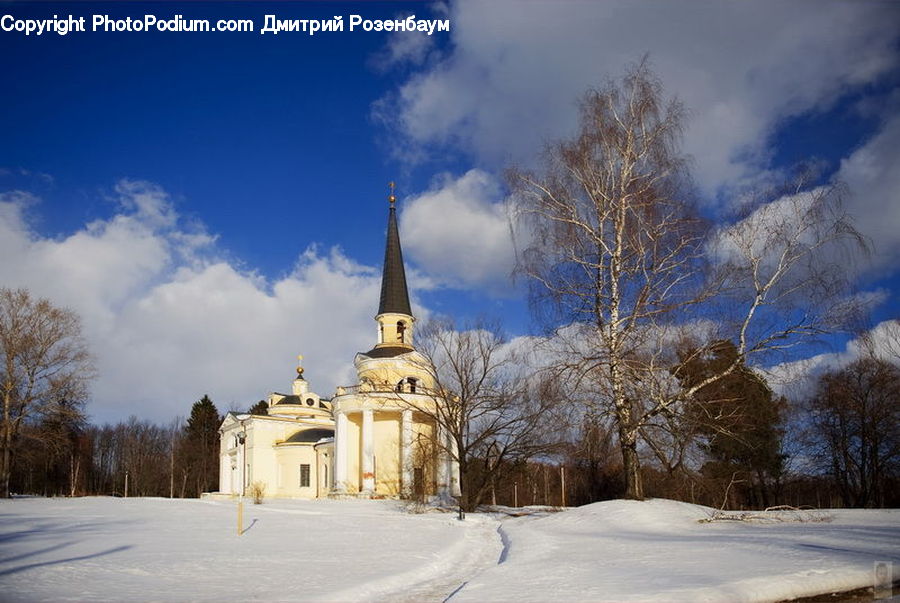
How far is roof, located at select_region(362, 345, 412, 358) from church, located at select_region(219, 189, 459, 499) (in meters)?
0.07

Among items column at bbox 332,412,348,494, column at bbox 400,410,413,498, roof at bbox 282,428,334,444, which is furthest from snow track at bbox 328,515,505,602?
roof at bbox 282,428,334,444

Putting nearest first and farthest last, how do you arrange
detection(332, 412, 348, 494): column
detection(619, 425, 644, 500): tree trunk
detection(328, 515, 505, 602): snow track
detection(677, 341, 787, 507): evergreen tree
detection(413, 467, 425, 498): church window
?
detection(328, 515, 505, 602): snow track → detection(677, 341, 787, 507): evergreen tree → detection(619, 425, 644, 500): tree trunk → detection(413, 467, 425, 498): church window → detection(332, 412, 348, 494): column

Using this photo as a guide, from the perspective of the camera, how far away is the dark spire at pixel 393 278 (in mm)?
46219

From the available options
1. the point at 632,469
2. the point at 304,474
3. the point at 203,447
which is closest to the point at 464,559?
the point at 632,469

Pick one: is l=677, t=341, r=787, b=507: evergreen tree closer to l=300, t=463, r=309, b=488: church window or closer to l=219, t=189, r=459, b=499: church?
l=219, t=189, r=459, b=499: church

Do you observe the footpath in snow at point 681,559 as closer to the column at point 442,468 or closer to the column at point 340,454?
the column at point 442,468

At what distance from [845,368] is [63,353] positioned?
40449 millimetres

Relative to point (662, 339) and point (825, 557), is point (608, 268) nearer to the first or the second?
point (662, 339)

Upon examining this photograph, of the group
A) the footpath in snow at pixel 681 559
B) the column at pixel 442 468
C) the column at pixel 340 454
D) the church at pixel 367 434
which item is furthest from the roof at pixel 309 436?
the footpath in snow at pixel 681 559

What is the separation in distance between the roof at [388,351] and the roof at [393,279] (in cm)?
250

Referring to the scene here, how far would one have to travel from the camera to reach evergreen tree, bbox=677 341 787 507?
709 inches

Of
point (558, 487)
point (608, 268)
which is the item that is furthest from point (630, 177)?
point (558, 487)

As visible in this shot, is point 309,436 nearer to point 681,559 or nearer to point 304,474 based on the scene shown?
point 304,474

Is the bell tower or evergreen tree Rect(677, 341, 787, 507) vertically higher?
the bell tower
